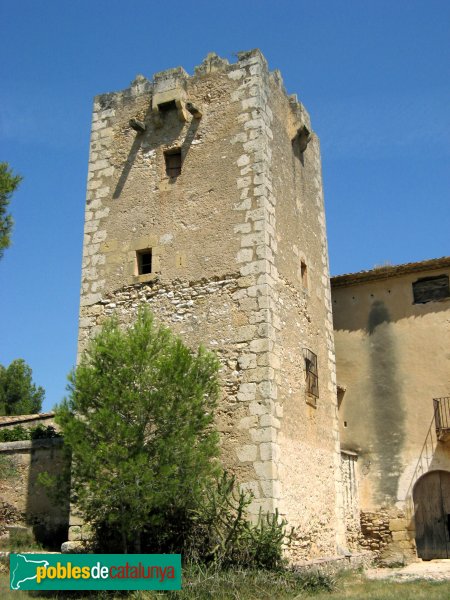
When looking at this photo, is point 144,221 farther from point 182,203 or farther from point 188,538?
point 188,538

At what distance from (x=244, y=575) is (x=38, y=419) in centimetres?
1054

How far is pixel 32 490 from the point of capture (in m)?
13.2

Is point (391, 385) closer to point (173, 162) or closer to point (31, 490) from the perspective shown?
point (173, 162)

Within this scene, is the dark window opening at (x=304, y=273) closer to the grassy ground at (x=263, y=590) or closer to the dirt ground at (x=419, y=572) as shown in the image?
the dirt ground at (x=419, y=572)

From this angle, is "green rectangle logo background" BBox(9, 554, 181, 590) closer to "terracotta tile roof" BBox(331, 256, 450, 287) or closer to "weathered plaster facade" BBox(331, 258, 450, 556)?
"weathered plaster facade" BBox(331, 258, 450, 556)

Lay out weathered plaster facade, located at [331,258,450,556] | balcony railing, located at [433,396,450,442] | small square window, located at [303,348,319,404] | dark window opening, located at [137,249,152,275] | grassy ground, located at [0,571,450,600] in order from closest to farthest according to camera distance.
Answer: grassy ground, located at [0,571,450,600] → small square window, located at [303,348,319,404] → dark window opening, located at [137,249,152,275] → balcony railing, located at [433,396,450,442] → weathered plaster facade, located at [331,258,450,556]

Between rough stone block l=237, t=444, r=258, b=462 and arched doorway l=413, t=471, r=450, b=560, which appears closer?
rough stone block l=237, t=444, r=258, b=462

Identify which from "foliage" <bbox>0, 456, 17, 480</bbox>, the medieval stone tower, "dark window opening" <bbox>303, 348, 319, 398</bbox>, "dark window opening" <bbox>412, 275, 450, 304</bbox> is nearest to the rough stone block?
the medieval stone tower

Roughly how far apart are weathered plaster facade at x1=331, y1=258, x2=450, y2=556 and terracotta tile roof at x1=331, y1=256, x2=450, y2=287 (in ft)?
0.08

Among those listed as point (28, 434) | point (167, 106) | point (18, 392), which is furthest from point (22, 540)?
point (18, 392)

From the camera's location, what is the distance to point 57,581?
910 cm

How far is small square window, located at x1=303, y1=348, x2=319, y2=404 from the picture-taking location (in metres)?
12.4

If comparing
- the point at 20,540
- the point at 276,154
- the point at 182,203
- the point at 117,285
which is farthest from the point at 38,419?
the point at 276,154

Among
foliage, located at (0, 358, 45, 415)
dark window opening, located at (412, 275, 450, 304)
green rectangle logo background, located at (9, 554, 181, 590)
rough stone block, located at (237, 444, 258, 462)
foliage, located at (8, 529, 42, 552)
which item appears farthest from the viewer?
foliage, located at (0, 358, 45, 415)
